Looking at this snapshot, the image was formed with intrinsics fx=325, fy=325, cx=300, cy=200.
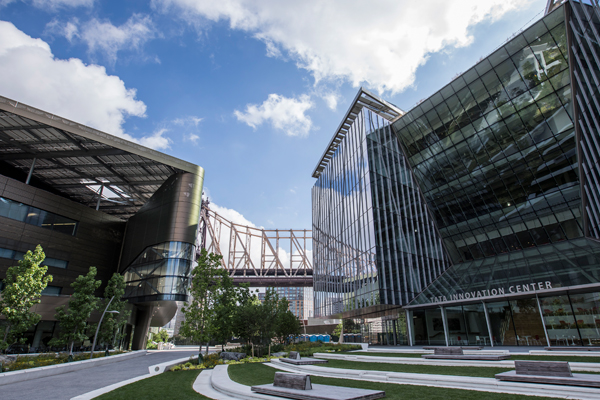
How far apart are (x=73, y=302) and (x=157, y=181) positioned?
25.6 m

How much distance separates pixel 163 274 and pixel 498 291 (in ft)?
131

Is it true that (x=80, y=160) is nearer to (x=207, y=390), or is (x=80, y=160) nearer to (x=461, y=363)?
(x=207, y=390)

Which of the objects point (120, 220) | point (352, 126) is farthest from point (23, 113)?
point (352, 126)

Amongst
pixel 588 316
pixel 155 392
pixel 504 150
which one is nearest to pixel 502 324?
pixel 588 316

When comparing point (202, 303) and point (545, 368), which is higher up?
point (202, 303)

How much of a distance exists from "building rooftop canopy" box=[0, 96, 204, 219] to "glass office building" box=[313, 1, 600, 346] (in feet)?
109

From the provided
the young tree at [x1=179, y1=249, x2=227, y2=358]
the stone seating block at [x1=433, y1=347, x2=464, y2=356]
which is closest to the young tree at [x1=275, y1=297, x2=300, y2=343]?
the young tree at [x1=179, y1=249, x2=227, y2=358]

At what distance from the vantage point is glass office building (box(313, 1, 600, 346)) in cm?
2319

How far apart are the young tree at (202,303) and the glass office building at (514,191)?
16.7 m

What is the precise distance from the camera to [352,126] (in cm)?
4472

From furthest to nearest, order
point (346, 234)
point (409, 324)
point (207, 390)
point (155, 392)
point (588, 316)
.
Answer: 1. point (346, 234)
2. point (409, 324)
3. point (588, 316)
4. point (207, 390)
5. point (155, 392)

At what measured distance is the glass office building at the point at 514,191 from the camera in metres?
23.2

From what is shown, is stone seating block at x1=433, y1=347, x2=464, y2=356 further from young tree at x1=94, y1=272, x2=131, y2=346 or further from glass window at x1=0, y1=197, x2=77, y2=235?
glass window at x1=0, y1=197, x2=77, y2=235

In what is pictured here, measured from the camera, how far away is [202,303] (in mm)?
31156
